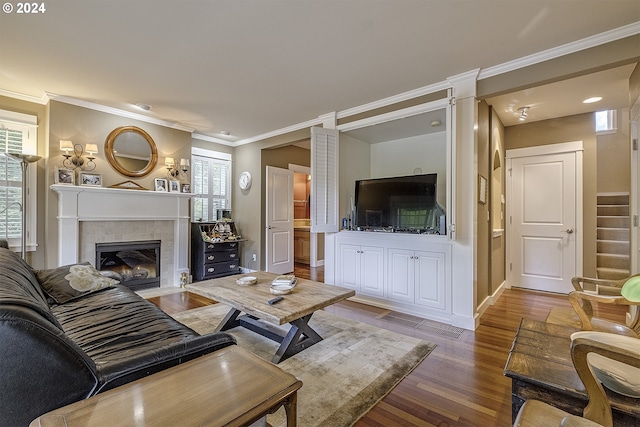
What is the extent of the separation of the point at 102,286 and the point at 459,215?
3.42 metres

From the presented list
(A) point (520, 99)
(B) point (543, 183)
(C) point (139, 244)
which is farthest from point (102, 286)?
(B) point (543, 183)

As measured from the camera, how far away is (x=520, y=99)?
342 centimetres

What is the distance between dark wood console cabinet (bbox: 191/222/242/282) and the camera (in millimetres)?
4754

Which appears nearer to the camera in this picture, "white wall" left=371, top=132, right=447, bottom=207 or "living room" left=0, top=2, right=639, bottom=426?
"living room" left=0, top=2, right=639, bottom=426

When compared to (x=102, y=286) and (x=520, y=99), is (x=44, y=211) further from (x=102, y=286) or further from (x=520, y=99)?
(x=520, y=99)

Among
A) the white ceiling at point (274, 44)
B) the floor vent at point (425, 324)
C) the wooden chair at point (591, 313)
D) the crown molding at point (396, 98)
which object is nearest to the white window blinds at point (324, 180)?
the crown molding at point (396, 98)

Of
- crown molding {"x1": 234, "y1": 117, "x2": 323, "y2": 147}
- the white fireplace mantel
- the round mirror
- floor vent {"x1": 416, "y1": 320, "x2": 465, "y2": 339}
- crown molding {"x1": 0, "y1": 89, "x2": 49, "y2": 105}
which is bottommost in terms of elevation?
floor vent {"x1": 416, "y1": 320, "x2": 465, "y2": 339}

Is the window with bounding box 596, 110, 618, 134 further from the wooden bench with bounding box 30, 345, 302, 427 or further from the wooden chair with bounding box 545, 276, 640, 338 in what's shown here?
the wooden bench with bounding box 30, 345, 302, 427

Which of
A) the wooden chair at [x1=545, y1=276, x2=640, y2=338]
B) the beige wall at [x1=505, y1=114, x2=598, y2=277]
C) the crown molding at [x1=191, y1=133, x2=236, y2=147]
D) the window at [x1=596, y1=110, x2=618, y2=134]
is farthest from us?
the crown molding at [x1=191, y1=133, x2=236, y2=147]

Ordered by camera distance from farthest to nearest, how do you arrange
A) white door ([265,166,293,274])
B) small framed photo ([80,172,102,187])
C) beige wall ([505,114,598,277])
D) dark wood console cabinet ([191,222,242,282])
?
white door ([265,166,293,274]) → dark wood console cabinet ([191,222,242,282]) → beige wall ([505,114,598,277]) → small framed photo ([80,172,102,187])

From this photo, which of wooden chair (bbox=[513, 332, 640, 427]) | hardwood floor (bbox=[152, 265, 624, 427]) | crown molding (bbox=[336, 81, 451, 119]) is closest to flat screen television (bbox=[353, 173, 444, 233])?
crown molding (bbox=[336, 81, 451, 119])

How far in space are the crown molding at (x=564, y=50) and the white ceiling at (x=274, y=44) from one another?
0.06m

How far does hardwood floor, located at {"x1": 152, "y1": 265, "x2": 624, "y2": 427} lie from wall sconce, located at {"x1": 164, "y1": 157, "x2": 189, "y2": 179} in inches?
81.2

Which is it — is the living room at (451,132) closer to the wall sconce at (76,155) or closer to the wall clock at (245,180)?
the wall sconce at (76,155)
